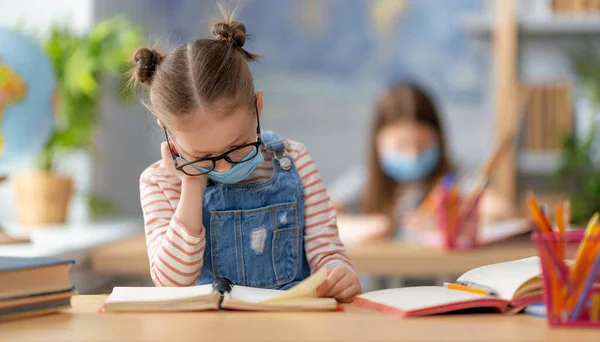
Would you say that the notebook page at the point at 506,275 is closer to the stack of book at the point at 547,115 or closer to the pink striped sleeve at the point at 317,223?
the pink striped sleeve at the point at 317,223

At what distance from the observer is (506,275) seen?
1.07 metres

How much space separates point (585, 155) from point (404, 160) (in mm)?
970

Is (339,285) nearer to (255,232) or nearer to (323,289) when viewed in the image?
(323,289)

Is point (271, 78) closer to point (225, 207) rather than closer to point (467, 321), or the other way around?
point (225, 207)

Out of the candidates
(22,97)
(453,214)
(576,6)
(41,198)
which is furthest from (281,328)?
(576,6)

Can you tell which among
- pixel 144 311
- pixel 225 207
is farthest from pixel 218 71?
pixel 144 311

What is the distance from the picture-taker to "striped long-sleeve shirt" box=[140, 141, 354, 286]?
48.3 inches

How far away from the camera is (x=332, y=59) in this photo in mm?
3977

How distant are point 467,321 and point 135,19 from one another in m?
3.11

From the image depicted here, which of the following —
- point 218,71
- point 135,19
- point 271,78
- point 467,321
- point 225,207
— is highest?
point 135,19

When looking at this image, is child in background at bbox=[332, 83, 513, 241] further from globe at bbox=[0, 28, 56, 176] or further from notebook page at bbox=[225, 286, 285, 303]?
notebook page at bbox=[225, 286, 285, 303]

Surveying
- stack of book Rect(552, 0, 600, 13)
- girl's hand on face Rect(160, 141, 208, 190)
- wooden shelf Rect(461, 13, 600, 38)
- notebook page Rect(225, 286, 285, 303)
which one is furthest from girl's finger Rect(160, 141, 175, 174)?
stack of book Rect(552, 0, 600, 13)

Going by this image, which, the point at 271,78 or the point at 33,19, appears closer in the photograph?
the point at 33,19

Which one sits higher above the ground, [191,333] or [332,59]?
[332,59]
